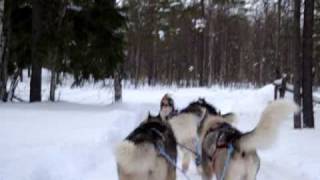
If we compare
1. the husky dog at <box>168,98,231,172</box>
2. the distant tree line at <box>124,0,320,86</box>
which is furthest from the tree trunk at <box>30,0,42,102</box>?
the distant tree line at <box>124,0,320,86</box>

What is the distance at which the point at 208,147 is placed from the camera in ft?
24.2

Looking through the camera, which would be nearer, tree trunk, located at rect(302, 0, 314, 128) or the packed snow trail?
the packed snow trail

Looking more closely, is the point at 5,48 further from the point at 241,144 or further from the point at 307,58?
the point at 241,144

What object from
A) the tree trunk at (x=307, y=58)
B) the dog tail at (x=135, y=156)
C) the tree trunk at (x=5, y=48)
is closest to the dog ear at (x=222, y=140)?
the dog tail at (x=135, y=156)

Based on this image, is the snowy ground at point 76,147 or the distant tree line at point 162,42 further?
the distant tree line at point 162,42

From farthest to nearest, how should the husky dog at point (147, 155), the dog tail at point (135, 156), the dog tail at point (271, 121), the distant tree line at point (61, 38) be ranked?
the distant tree line at point (61, 38), the dog tail at point (271, 121), the husky dog at point (147, 155), the dog tail at point (135, 156)

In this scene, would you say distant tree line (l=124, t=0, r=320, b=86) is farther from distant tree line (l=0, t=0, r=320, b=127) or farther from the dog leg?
the dog leg

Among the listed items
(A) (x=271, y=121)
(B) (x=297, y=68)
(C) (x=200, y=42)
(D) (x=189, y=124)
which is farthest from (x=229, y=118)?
(C) (x=200, y=42)

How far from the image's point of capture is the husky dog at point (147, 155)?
17.7 feet

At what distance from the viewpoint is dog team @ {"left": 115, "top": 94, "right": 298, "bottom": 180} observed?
562 centimetres

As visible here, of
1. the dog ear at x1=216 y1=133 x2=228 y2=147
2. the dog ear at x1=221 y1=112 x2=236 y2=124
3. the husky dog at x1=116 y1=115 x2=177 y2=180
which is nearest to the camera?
the husky dog at x1=116 y1=115 x2=177 y2=180

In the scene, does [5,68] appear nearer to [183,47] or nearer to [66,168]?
[66,168]

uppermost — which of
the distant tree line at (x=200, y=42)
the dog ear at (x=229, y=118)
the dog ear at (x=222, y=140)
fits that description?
the distant tree line at (x=200, y=42)

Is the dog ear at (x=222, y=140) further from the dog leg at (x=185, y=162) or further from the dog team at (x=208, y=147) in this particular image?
the dog leg at (x=185, y=162)
